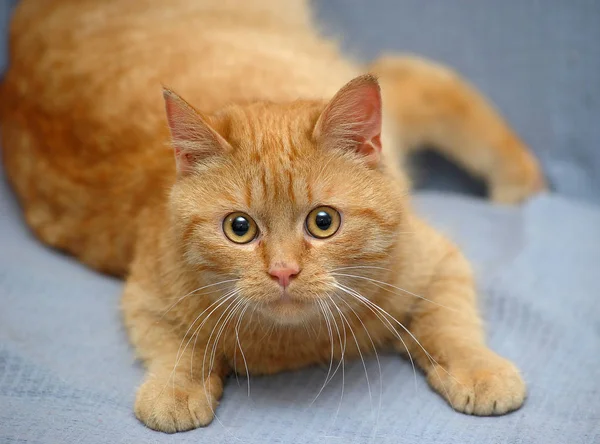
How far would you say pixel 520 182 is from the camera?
2.39 meters

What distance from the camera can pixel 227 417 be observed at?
1463 millimetres

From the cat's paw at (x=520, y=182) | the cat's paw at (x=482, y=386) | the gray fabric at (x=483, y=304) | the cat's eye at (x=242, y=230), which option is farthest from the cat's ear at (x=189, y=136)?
the cat's paw at (x=520, y=182)

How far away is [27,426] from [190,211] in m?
0.52

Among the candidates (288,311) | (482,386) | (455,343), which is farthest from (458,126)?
(288,311)

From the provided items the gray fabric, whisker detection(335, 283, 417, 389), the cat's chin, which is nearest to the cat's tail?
the gray fabric

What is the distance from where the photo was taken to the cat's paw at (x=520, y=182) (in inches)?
94.0

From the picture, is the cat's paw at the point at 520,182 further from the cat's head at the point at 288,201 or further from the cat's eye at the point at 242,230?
the cat's eye at the point at 242,230

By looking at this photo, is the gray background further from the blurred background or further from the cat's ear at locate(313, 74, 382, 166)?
the cat's ear at locate(313, 74, 382, 166)

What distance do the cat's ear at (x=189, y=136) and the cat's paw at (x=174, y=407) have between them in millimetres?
438

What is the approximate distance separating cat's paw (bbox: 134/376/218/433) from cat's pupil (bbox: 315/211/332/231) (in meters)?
0.42

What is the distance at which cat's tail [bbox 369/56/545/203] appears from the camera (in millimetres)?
2402

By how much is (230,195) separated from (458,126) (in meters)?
1.28

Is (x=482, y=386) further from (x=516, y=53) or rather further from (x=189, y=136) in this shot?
(x=516, y=53)

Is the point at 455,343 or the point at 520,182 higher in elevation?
the point at 520,182
